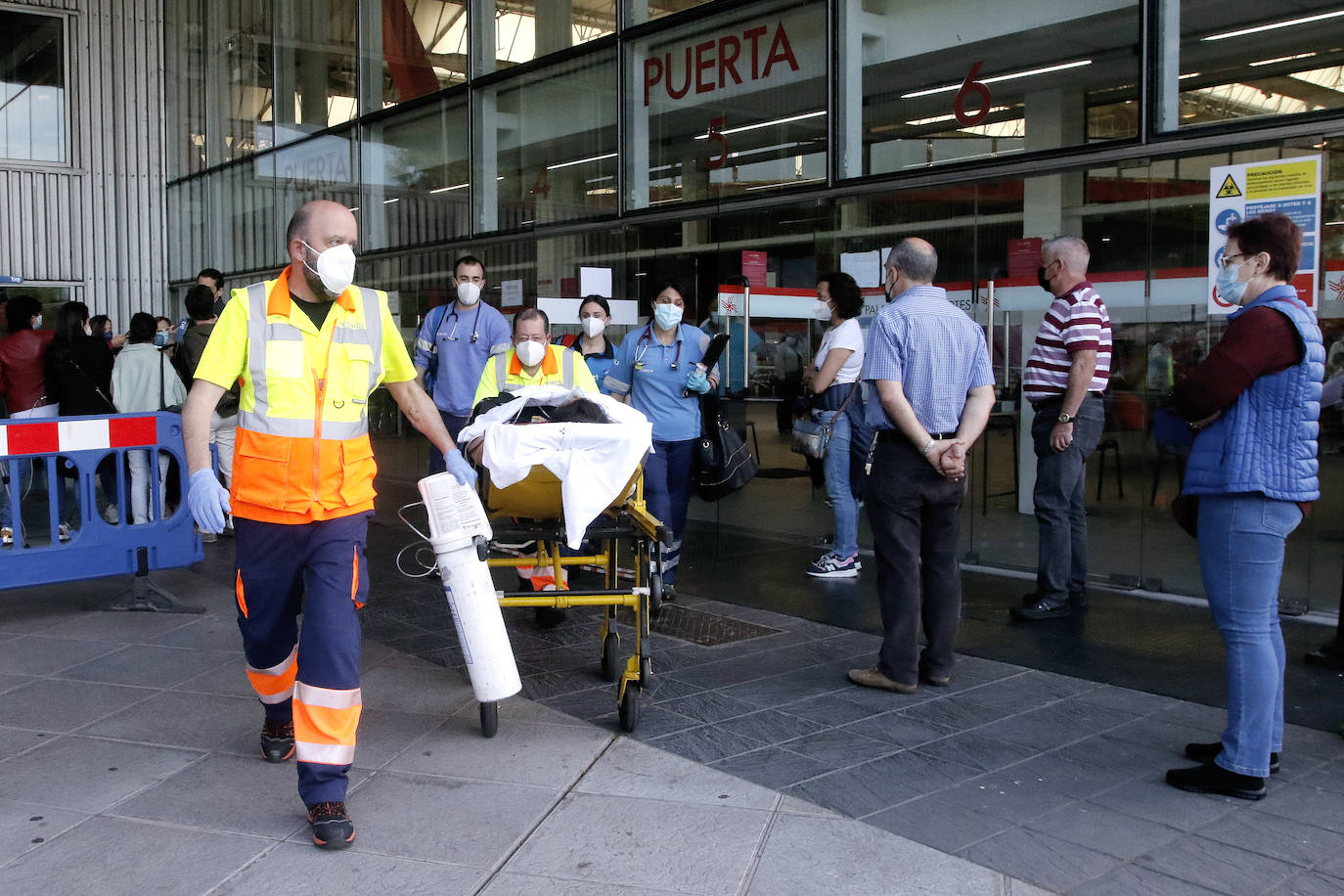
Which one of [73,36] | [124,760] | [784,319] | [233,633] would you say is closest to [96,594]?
[233,633]

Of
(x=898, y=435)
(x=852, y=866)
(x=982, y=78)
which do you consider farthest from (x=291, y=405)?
(x=982, y=78)

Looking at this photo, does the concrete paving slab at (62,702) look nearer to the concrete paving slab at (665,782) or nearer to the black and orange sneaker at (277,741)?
the black and orange sneaker at (277,741)

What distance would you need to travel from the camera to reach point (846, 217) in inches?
343

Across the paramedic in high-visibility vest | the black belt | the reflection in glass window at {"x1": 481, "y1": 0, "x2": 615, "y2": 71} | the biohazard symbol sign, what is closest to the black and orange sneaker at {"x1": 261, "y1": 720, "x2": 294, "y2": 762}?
the paramedic in high-visibility vest

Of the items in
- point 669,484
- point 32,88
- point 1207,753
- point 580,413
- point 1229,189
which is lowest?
point 1207,753

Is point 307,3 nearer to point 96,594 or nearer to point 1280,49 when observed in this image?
point 96,594

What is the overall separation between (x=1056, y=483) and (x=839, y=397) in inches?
66.1

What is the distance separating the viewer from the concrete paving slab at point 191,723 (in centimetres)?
464

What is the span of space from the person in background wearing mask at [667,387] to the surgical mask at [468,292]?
121cm

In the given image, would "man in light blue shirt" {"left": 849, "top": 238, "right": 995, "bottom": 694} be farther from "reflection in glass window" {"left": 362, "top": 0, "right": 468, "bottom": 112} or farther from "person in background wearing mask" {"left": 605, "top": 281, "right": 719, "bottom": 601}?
"reflection in glass window" {"left": 362, "top": 0, "right": 468, "bottom": 112}

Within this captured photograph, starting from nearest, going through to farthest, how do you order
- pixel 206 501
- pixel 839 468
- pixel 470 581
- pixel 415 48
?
pixel 206 501 → pixel 470 581 → pixel 839 468 → pixel 415 48

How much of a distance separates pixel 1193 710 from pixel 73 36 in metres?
19.8

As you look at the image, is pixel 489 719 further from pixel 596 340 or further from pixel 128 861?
pixel 596 340

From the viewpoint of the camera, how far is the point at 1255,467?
3.88m
